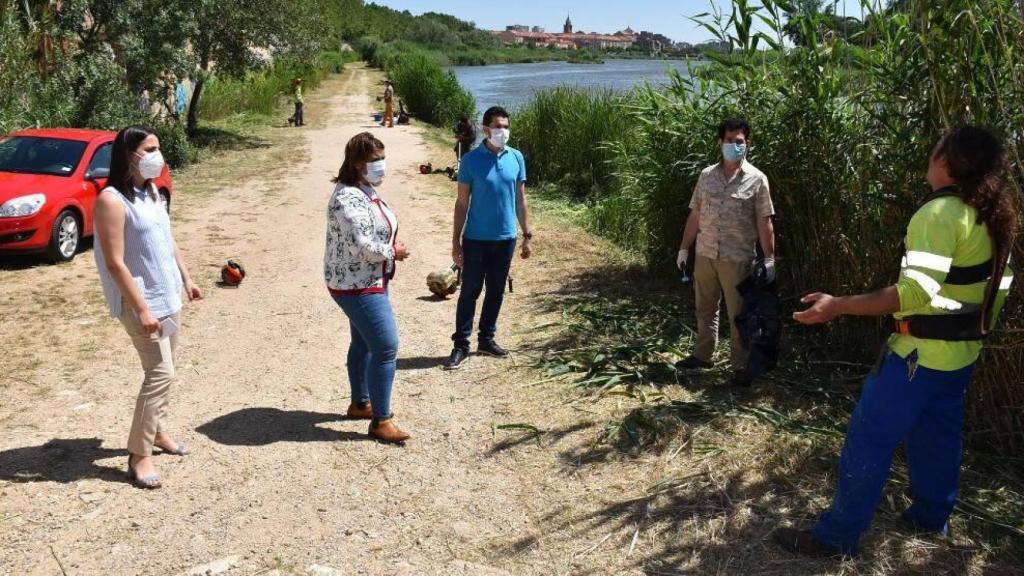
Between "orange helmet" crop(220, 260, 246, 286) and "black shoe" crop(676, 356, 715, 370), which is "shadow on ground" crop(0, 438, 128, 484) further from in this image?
"orange helmet" crop(220, 260, 246, 286)

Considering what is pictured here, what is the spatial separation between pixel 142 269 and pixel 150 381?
561 mm

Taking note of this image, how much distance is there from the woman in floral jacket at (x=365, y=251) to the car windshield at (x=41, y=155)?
6597 millimetres

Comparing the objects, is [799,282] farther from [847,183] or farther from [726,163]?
[726,163]

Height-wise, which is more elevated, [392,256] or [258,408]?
[392,256]

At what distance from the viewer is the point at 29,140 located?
10.3 metres

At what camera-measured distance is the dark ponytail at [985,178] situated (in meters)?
3.25

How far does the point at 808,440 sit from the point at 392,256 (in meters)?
2.51

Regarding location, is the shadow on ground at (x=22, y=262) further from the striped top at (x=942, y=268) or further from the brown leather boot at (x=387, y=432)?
the striped top at (x=942, y=268)

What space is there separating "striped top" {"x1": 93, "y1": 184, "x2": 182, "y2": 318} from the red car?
4.84 metres

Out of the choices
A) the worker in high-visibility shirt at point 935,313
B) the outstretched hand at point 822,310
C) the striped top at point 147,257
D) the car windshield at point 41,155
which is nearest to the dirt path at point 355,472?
the worker in high-visibility shirt at point 935,313

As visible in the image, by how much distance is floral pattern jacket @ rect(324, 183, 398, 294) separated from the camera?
4586mm

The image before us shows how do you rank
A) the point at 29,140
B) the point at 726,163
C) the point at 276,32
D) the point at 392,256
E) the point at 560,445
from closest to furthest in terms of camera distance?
1. the point at 392,256
2. the point at 560,445
3. the point at 726,163
4. the point at 29,140
5. the point at 276,32

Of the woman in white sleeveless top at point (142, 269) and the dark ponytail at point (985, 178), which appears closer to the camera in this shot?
the dark ponytail at point (985, 178)

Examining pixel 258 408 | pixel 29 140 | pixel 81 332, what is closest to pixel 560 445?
pixel 258 408
